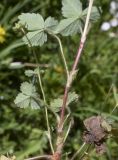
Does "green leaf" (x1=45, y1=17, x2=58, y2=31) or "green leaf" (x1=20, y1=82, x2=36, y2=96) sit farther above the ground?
"green leaf" (x1=45, y1=17, x2=58, y2=31)

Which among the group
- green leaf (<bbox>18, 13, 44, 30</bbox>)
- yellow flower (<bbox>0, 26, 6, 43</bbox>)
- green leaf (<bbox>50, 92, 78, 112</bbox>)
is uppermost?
green leaf (<bbox>18, 13, 44, 30</bbox>)

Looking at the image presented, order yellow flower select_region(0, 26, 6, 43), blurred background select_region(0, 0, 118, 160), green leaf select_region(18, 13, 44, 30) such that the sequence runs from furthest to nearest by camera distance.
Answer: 1. yellow flower select_region(0, 26, 6, 43)
2. blurred background select_region(0, 0, 118, 160)
3. green leaf select_region(18, 13, 44, 30)

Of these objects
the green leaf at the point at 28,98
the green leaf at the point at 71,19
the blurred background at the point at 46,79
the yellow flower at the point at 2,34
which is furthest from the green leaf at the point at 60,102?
the yellow flower at the point at 2,34

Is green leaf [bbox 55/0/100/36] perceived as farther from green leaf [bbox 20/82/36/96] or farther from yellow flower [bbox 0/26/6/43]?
yellow flower [bbox 0/26/6/43]

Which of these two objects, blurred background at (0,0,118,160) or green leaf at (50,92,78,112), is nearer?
green leaf at (50,92,78,112)

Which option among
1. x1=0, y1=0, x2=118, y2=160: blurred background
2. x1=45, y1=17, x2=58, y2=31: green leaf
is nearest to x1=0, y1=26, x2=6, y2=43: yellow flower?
x1=0, y1=0, x2=118, y2=160: blurred background

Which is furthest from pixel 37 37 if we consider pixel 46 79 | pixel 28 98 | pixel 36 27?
pixel 46 79

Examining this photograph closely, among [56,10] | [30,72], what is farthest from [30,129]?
[30,72]
